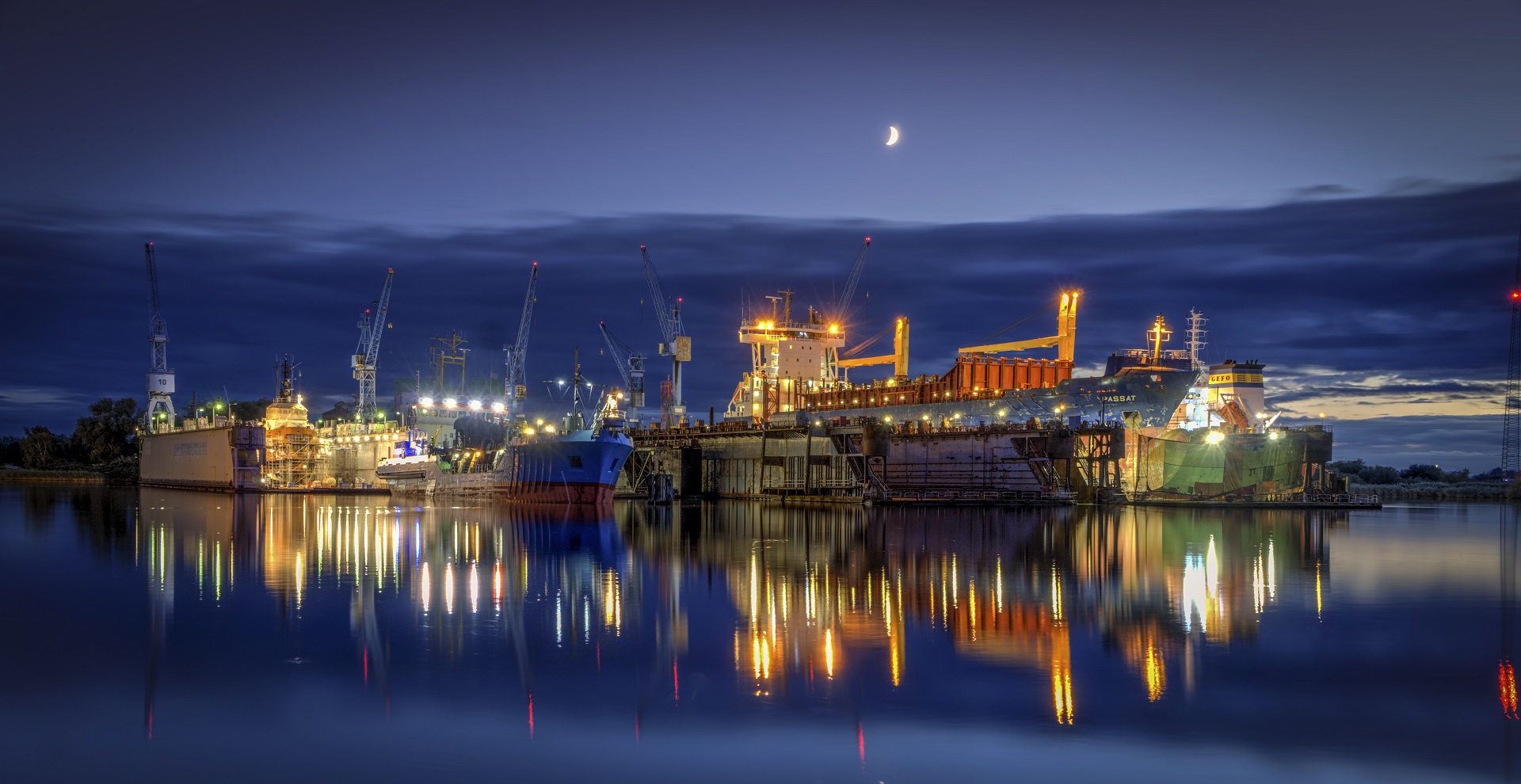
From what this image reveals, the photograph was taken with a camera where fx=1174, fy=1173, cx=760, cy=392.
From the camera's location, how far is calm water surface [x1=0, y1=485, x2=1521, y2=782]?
13.2 metres

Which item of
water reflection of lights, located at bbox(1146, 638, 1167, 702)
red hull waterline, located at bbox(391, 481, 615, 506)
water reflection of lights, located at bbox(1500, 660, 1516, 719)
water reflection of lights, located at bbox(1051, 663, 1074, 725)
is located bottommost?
red hull waterline, located at bbox(391, 481, 615, 506)

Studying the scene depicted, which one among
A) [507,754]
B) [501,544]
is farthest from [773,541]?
[507,754]

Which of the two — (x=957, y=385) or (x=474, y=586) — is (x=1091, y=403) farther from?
(x=474, y=586)

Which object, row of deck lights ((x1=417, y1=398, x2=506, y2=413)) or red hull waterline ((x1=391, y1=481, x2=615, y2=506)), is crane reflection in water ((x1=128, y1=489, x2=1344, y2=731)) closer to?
red hull waterline ((x1=391, y1=481, x2=615, y2=506))

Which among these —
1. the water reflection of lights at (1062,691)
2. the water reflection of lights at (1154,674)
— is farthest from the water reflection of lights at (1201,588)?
the water reflection of lights at (1062,691)

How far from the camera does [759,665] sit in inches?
710

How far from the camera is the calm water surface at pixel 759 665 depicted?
1320 centimetres

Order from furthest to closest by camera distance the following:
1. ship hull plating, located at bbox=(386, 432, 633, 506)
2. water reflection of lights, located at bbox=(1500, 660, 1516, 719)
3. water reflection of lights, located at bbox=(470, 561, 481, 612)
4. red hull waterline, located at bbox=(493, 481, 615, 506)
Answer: red hull waterline, located at bbox=(493, 481, 615, 506) → ship hull plating, located at bbox=(386, 432, 633, 506) → water reflection of lights, located at bbox=(470, 561, 481, 612) → water reflection of lights, located at bbox=(1500, 660, 1516, 719)

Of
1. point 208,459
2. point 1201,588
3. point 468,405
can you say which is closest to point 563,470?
point 468,405

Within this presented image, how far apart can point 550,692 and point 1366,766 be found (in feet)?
33.4


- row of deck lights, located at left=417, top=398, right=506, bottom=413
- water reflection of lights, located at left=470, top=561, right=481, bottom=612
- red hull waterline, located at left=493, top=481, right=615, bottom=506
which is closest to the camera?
water reflection of lights, located at left=470, top=561, right=481, bottom=612

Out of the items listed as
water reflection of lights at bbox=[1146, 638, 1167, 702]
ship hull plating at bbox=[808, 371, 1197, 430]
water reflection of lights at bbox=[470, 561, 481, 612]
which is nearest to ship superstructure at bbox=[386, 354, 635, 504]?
ship hull plating at bbox=[808, 371, 1197, 430]

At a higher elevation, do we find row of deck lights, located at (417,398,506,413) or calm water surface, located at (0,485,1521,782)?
row of deck lights, located at (417,398,506,413)

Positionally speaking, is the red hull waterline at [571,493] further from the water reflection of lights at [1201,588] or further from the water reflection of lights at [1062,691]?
the water reflection of lights at [1062,691]
